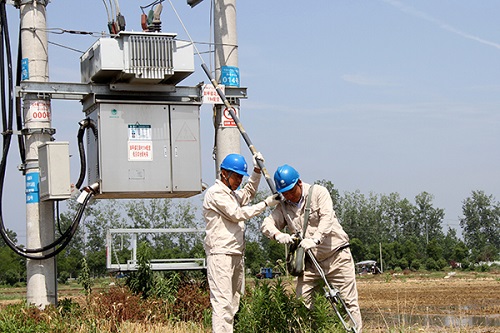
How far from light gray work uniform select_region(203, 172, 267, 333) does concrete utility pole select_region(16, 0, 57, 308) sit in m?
3.90

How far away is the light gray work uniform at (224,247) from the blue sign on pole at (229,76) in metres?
3.02

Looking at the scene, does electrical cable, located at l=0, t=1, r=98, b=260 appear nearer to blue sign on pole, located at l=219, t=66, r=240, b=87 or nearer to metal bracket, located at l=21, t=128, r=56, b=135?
metal bracket, located at l=21, t=128, r=56, b=135

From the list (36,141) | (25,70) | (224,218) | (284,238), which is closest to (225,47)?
(25,70)

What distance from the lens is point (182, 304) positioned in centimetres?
1193

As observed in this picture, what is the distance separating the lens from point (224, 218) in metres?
9.59

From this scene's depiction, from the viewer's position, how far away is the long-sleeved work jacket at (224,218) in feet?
30.8

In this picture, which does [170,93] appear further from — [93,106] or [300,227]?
[300,227]

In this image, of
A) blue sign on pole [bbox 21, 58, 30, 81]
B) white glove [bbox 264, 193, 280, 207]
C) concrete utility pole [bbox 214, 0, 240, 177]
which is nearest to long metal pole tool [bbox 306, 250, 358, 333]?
white glove [bbox 264, 193, 280, 207]

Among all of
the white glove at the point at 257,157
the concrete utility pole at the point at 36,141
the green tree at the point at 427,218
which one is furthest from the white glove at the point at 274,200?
the green tree at the point at 427,218

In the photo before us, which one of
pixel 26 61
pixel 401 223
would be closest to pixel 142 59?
pixel 26 61

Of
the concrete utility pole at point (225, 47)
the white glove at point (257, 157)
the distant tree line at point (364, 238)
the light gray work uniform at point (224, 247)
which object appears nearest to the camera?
the light gray work uniform at point (224, 247)

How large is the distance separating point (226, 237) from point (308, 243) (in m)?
1.24

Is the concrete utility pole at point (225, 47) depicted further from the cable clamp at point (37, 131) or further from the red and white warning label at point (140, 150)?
the cable clamp at point (37, 131)

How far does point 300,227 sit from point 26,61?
5.74 meters
